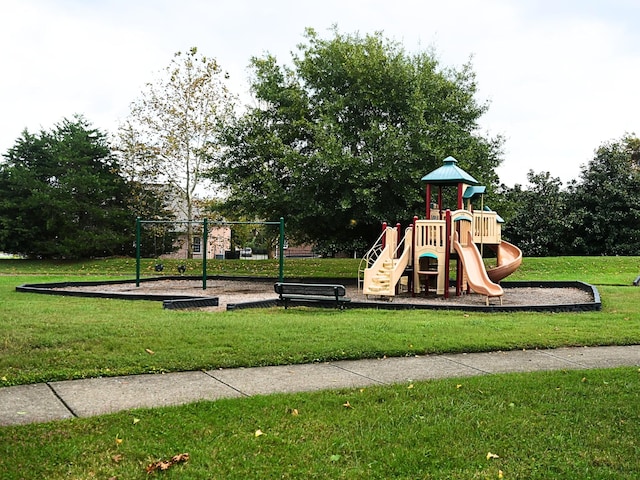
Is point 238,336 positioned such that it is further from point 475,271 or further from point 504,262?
point 504,262

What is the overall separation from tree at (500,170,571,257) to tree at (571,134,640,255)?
0.80 metres

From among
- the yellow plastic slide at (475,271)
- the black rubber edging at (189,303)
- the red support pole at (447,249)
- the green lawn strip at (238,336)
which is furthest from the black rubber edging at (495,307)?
the black rubber edging at (189,303)

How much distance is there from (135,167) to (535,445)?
34236mm

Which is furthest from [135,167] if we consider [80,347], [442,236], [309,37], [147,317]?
[80,347]

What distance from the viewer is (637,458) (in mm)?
4172

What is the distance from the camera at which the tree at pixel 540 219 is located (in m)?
36.6

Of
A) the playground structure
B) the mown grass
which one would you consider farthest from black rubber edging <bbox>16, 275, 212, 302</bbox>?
the playground structure

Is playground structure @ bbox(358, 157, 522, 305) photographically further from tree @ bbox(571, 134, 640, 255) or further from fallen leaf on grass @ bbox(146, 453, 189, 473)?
tree @ bbox(571, 134, 640, 255)

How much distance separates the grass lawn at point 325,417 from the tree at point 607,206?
28.9m

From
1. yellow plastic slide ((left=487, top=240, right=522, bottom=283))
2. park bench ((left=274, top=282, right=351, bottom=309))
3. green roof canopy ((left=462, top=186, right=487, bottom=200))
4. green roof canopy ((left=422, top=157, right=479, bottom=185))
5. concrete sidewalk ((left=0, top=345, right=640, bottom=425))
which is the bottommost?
concrete sidewalk ((left=0, top=345, right=640, bottom=425))

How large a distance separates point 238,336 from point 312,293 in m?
4.55

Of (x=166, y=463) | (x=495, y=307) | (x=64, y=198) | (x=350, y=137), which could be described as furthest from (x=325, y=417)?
(x=64, y=198)

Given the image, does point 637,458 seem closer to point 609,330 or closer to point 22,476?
point 22,476

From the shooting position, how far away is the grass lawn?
3992 mm
